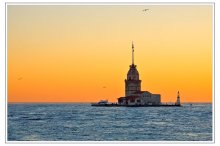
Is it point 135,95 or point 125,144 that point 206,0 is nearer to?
point 125,144

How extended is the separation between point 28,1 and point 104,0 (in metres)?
1.07

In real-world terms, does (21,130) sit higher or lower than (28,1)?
lower

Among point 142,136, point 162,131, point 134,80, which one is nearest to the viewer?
point 142,136

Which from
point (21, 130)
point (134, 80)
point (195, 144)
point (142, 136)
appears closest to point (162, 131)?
point (142, 136)

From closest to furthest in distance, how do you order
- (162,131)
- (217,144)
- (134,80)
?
(217,144)
(162,131)
(134,80)

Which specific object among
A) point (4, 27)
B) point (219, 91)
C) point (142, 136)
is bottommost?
point (142, 136)

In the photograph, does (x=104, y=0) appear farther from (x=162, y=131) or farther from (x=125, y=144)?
(x=162, y=131)

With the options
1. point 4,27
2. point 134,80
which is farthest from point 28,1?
point 134,80

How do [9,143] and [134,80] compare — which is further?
[134,80]

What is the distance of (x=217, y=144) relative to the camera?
Result: 328 inches

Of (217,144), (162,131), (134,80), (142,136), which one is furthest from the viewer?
(134,80)

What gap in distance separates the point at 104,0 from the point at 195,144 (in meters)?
2.36

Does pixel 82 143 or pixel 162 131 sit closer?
pixel 82 143

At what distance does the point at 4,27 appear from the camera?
8.45 m
